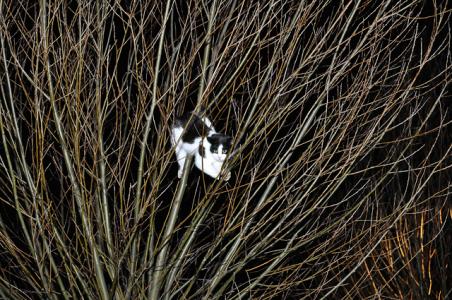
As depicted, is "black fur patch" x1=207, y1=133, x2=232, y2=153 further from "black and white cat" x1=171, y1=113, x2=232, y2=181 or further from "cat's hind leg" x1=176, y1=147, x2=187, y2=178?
"cat's hind leg" x1=176, y1=147, x2=187, y2=178

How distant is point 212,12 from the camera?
533 cm

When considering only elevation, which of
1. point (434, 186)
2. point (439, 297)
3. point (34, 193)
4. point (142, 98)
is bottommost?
point (439, 297)

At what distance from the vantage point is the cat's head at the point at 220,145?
530 centimetres

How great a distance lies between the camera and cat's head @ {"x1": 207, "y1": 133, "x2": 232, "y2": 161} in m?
5.30

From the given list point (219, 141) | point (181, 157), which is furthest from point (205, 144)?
point (181, 157)

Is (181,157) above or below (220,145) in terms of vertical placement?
below

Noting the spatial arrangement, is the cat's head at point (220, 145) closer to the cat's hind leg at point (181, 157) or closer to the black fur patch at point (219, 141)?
the black fur patch at point (219, 141)

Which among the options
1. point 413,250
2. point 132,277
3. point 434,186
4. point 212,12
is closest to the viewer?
point 132,277

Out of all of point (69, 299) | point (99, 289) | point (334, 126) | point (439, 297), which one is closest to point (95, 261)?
point (99, 289)

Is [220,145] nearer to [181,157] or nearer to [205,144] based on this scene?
[205,144]

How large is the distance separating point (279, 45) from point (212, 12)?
0.60 m

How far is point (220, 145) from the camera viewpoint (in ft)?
17.4

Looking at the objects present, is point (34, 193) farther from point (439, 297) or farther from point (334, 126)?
point (439, 297)

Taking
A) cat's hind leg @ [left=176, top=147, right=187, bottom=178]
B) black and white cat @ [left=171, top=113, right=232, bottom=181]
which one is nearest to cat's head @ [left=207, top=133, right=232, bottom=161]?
black and white cat @ [left=171, top=113, right=232, bottom=181]
